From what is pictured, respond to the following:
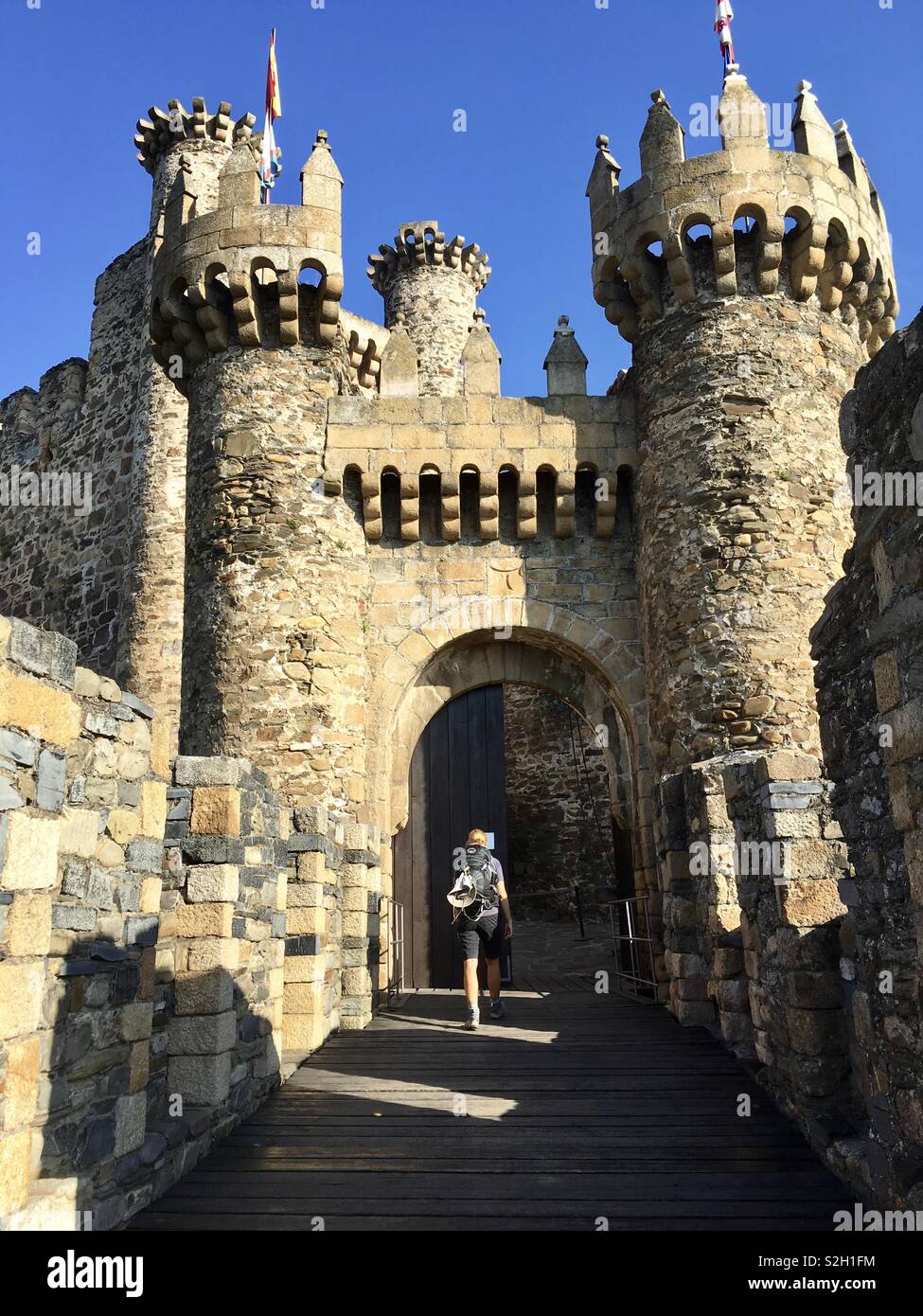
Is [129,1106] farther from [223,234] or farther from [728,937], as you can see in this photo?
[223,234]

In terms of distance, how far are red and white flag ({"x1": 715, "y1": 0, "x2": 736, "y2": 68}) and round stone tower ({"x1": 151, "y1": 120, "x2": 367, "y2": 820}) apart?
4017 mm

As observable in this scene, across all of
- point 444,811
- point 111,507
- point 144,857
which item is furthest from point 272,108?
point 144,857

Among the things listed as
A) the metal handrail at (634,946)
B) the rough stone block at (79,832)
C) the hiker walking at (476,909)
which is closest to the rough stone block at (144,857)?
Answer: the rough stone block at (79,832)

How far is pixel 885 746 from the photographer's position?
304 centimetres

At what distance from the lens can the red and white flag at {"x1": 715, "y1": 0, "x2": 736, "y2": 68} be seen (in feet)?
31.2

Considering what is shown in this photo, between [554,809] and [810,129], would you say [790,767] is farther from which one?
[554,809]

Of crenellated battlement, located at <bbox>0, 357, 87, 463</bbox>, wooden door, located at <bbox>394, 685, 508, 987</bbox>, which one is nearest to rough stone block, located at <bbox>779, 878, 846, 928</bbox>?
wooden door, located at <bbox>394, 685, 508, 987</bbox>

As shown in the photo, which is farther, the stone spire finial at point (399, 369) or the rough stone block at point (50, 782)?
the stone spire finial at point (399, 369)

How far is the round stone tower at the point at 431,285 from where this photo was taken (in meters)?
16.4

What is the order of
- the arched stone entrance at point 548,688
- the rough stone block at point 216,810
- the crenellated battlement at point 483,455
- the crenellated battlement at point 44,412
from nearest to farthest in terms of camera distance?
the rough stone block at point 216,810 → the arched stone entrance at point 548,688 → the crenellated battlement at point 483,455 → the crenellated battlement at point 44,412

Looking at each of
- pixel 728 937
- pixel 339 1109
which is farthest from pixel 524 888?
pixel 339 1109

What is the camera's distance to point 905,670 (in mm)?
2869

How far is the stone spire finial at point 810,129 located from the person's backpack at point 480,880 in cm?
676

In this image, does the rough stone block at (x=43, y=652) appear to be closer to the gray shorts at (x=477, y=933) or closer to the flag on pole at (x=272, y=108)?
the gray shorts at (x=477, y=933)
